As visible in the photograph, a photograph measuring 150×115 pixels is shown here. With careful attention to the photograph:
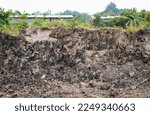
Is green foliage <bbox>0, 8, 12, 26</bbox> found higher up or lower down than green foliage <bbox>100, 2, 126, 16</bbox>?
higher up

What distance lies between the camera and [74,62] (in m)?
11.3

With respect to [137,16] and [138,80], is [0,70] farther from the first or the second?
[137,16]

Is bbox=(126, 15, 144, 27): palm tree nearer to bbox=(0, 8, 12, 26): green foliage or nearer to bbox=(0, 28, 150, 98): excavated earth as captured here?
bbox=(0, 28, 150, 98): excavated earth

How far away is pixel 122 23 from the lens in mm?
13820

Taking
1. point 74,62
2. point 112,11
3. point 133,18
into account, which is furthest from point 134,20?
point 112,11

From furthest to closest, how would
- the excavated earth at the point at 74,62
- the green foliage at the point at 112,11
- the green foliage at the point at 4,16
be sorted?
the green foliage at the point at 112,11 → the green foliage at the point at 4,16 → the excavated earth at the point at 74,62

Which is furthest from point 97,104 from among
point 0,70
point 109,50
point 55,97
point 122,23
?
point 122,23

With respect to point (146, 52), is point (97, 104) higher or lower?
lower

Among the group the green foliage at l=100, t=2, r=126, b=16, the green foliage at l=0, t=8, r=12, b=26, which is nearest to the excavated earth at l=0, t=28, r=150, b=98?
the green foliage at l=0, t=8, r=12, b=26

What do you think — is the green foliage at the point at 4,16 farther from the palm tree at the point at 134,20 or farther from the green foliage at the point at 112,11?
the green foliage at the point at 112,11

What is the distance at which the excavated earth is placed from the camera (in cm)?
1084

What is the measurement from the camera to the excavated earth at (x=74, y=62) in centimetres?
1084

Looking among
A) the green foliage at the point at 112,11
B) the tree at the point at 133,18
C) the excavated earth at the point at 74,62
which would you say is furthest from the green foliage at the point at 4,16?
the green foliage at the point at 112,11

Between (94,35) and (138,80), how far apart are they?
5.67 feet
